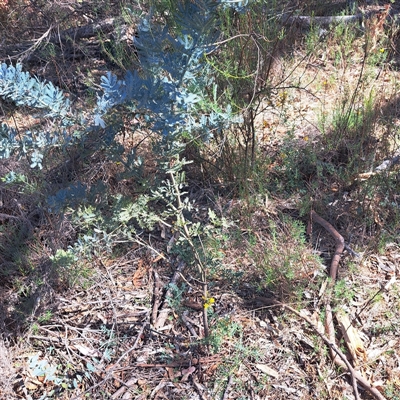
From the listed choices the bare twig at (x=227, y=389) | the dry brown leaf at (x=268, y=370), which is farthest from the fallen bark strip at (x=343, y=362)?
the bare twig at (x=227, y=389)

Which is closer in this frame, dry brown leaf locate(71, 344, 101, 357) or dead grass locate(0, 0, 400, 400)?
dead grass locate(0, 0, 400, 400)

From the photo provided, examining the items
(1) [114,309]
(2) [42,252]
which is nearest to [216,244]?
(1) [114,309]

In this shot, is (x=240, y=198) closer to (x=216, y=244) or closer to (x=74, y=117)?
(x=216, y=244)

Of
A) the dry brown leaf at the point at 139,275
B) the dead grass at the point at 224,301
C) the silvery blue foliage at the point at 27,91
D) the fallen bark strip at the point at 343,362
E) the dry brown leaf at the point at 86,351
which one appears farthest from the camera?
the dry brown leaf at the point at 139,275

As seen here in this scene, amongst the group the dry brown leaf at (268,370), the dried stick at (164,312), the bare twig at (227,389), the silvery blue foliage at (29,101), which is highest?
the silvery blue foliage at (29,101)

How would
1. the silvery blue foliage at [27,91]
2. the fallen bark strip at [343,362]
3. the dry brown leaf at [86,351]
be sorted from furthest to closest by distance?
the dry brown leaf at [86,351], the fallen bark strip at [343,362], the silvery blue foliage at [27,91]

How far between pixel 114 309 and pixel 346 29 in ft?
11.2

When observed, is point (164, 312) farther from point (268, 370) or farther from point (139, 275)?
point (268, 370)

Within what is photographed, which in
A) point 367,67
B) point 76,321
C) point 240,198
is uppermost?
point 367,67

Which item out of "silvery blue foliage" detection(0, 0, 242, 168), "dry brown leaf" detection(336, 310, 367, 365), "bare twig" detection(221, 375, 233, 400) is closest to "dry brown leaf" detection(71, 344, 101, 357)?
"bare twig" detection(221, 375, 233, 400)

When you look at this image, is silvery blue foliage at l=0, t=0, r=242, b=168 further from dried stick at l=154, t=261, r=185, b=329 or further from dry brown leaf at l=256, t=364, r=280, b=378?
dry brown leaf at l=256, t=364, r=280, b=378

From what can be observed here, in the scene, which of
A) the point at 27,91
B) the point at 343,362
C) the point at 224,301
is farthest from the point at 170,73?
the point at 343,362

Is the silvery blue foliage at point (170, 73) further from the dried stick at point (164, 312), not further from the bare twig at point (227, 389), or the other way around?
the bare twig at point (227, 389)

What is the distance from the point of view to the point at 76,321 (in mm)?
2357
